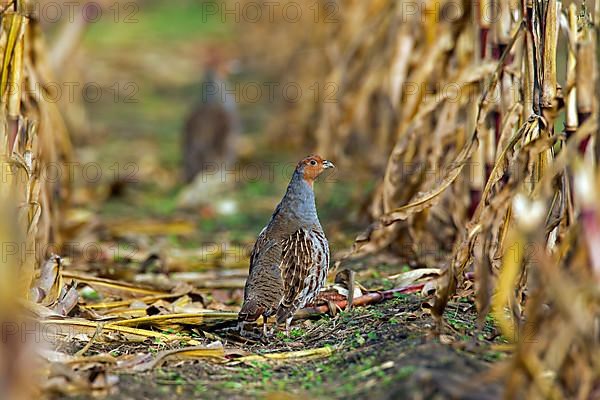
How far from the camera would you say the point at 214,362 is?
134 inches

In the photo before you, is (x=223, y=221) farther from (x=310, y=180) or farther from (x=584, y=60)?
(x=584, y=60)

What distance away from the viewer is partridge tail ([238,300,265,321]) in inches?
149

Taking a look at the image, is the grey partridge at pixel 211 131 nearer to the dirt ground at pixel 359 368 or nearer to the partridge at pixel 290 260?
the partridge at pixel 290 260

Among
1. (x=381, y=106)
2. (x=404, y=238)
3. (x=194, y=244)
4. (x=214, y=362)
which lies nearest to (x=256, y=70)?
(x=381, y=106)

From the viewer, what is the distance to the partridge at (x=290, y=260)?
3.88 metres

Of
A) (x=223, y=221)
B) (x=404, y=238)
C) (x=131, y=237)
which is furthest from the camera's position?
(x=223, y=221)

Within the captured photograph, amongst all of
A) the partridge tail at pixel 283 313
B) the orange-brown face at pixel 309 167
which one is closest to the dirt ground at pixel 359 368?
the partridge tail at pixel 283 313

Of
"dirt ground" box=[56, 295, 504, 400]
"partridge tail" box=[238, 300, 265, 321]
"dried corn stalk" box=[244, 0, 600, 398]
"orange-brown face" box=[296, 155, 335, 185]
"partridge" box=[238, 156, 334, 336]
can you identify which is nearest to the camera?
"dried corn stalk" box=[244, 0, 600, 398]

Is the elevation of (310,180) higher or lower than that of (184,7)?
lower

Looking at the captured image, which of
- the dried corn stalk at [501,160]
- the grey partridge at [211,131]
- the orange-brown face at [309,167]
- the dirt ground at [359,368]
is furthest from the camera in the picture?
the grey partridge at [211,131]

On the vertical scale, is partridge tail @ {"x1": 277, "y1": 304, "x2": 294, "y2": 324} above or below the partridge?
below

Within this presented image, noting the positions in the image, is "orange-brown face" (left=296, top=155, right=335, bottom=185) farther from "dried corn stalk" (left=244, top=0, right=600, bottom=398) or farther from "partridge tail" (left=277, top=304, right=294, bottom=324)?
"partridge tail" (left=277, top=304, right=294, bottom=324)

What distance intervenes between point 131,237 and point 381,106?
2.44 metres

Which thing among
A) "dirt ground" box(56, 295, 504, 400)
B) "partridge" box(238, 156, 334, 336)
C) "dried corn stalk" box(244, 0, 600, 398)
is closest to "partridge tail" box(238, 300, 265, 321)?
"partridge" box(238, 156, 334, 336)
